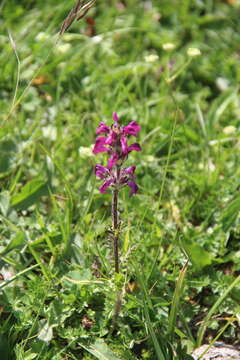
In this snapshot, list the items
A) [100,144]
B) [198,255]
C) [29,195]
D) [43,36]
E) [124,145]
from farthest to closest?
[43,36], [29,195], [198,255], [100,144], [124,145]

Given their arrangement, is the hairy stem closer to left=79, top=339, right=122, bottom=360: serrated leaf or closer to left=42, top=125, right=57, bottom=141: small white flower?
left=79, top=339, right=122, bottom=360: serrated leaf

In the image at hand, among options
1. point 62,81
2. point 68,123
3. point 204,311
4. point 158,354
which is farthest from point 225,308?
point 62,81

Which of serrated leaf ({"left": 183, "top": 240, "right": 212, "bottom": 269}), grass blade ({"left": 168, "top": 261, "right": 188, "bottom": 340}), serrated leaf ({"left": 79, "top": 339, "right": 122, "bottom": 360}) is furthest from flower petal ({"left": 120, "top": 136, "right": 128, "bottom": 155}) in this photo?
serrated leaf ({"left": 79, "top": 339, "right": 122, "bottom": 360})

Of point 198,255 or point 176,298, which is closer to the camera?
point 176,298

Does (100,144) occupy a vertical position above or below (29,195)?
above

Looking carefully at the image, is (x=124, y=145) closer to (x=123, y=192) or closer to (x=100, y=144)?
(x=100, y=144)

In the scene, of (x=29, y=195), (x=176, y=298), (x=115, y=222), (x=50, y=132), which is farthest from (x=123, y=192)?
(x=50, y=132)

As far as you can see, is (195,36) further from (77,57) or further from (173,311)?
(173,311)
